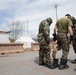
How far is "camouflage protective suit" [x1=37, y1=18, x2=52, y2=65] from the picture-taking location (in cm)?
689

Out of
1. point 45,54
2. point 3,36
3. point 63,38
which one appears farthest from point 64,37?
point 3,36

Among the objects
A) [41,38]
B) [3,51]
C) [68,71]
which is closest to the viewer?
[68,71]

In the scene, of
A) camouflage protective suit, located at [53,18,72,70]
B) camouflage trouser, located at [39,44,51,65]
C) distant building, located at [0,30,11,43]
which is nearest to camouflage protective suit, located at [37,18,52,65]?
camouflage trouser, located at [39,44,51,65]

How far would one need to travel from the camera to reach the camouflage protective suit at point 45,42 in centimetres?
689

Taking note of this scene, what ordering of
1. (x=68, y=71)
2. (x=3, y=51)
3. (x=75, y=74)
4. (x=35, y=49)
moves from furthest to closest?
(x=35, y=49), (x=3, y=51), (x=68, y=71), (x=75, y=74)

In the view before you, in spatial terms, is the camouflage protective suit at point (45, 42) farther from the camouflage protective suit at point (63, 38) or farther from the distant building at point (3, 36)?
the distant building at point (3, 36)

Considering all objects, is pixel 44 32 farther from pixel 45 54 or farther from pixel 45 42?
pixel 45 54

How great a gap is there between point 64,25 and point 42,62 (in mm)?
1871

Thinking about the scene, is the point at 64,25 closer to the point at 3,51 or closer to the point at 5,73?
Result: the point at 5,73

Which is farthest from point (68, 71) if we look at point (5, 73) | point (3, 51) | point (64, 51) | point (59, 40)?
point (3, 51)

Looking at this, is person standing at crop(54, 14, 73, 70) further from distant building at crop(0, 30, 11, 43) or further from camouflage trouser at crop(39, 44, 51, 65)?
distant building at crop(0, 30, 11, 43)

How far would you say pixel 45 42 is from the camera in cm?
711

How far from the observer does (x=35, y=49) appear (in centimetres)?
1767

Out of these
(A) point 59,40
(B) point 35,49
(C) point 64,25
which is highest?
(C) point 64,25
